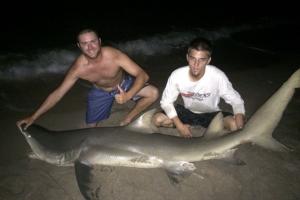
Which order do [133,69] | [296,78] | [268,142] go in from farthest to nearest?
[133,69] → [268,142] → [296,78]

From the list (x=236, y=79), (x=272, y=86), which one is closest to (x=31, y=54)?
(x=236, y=79)

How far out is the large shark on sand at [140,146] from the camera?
9.89ft

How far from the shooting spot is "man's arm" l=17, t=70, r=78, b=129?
12.1 ft

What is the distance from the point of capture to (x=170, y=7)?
16.1 m

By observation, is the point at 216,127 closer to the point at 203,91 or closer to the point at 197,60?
the point at 203,91

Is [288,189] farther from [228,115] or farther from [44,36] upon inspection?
[44,36]

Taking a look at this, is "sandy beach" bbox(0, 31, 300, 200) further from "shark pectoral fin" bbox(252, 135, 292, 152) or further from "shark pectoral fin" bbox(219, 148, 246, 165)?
"shark pectoral fin" bbox(252, 135, 292, 152)

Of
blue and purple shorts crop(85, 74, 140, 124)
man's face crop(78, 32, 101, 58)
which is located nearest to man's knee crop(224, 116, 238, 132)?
blue and purple shorts crop(85, 74, 140, 124)

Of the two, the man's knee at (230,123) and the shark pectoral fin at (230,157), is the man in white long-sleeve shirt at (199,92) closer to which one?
the man's knee at (230,123)

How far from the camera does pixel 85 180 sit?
10.2 ft

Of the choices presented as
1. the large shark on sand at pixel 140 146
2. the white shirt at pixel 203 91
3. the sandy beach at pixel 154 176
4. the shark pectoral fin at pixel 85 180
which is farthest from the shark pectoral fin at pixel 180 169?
the shark pectoral fin at pixel 85 180

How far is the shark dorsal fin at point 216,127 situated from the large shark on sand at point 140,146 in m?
0.01

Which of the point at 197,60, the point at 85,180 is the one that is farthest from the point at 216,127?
the point at 85,180

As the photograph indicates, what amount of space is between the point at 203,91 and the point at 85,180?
168 centimetres
